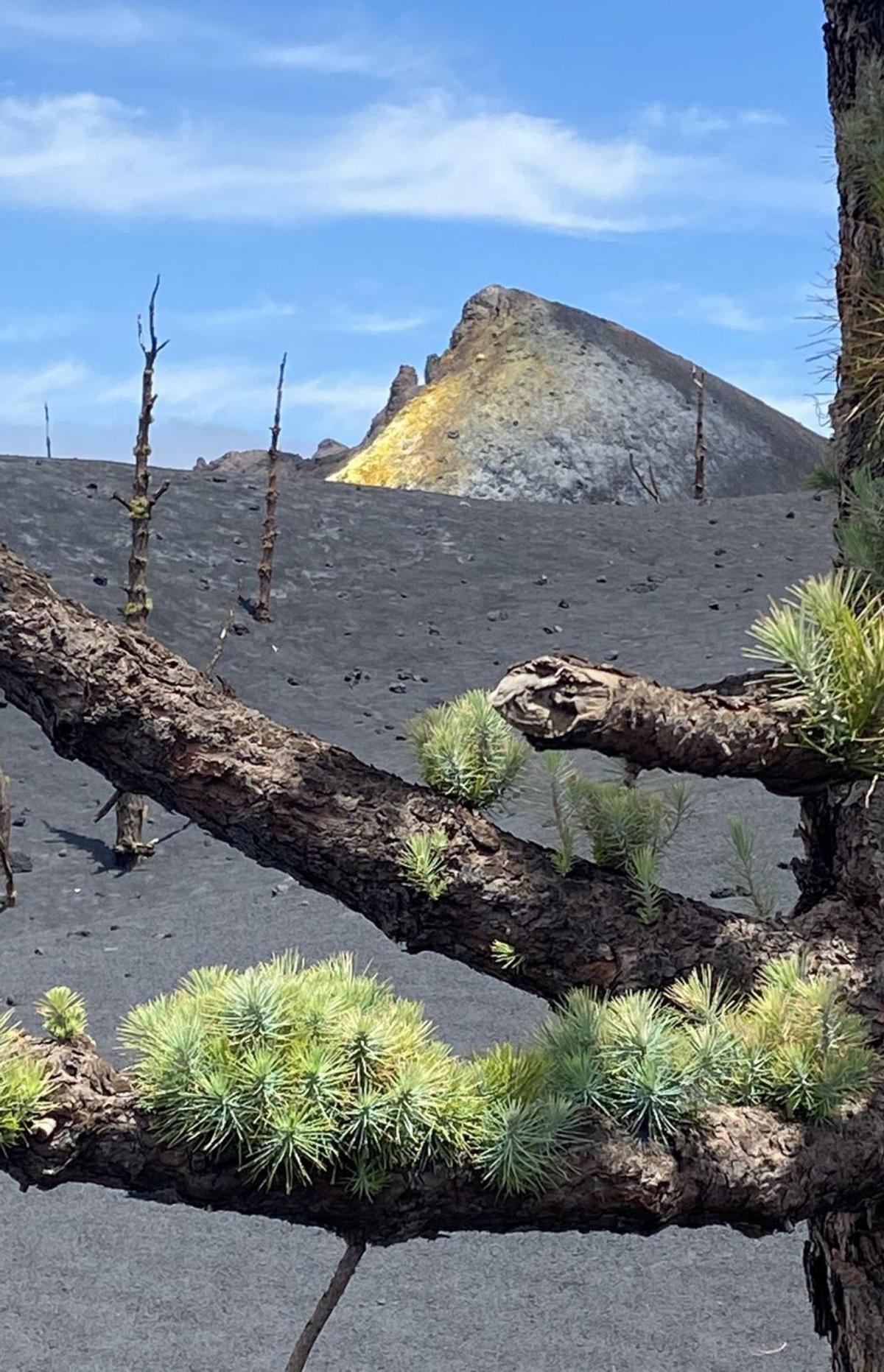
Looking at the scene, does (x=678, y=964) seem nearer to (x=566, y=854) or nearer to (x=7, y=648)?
(x=566, y=854)

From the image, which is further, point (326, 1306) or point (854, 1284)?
point (854, 1284)

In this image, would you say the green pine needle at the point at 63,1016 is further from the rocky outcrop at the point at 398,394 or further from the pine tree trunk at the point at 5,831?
the rocky outcrop at the point at 398,394

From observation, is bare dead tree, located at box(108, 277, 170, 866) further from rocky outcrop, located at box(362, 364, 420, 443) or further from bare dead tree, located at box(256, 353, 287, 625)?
rocky outcrop, located at box(362, 364, 420, 443)

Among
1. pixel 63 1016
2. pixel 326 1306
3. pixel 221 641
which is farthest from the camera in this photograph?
pixel 221 641

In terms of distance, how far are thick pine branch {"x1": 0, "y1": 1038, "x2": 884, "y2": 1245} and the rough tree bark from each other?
7.12 metres

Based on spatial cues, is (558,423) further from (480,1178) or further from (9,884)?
(480,1178)

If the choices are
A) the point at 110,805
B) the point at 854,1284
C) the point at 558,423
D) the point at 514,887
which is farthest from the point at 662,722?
the point at 558,423

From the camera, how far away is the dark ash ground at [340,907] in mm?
4840

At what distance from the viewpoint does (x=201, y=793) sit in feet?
7.55

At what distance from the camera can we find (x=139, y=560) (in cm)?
970

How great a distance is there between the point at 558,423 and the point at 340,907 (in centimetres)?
1941

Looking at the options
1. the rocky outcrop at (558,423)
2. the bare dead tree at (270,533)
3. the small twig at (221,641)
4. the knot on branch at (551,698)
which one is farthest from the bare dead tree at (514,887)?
the rocky outcrop at (558,423)

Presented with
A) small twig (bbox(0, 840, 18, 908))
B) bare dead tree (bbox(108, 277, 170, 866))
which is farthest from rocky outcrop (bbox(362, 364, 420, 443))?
small twig (bbox(0, 840, 18, 908))

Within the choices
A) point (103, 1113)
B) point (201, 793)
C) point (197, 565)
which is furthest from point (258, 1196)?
point (197, 565)
